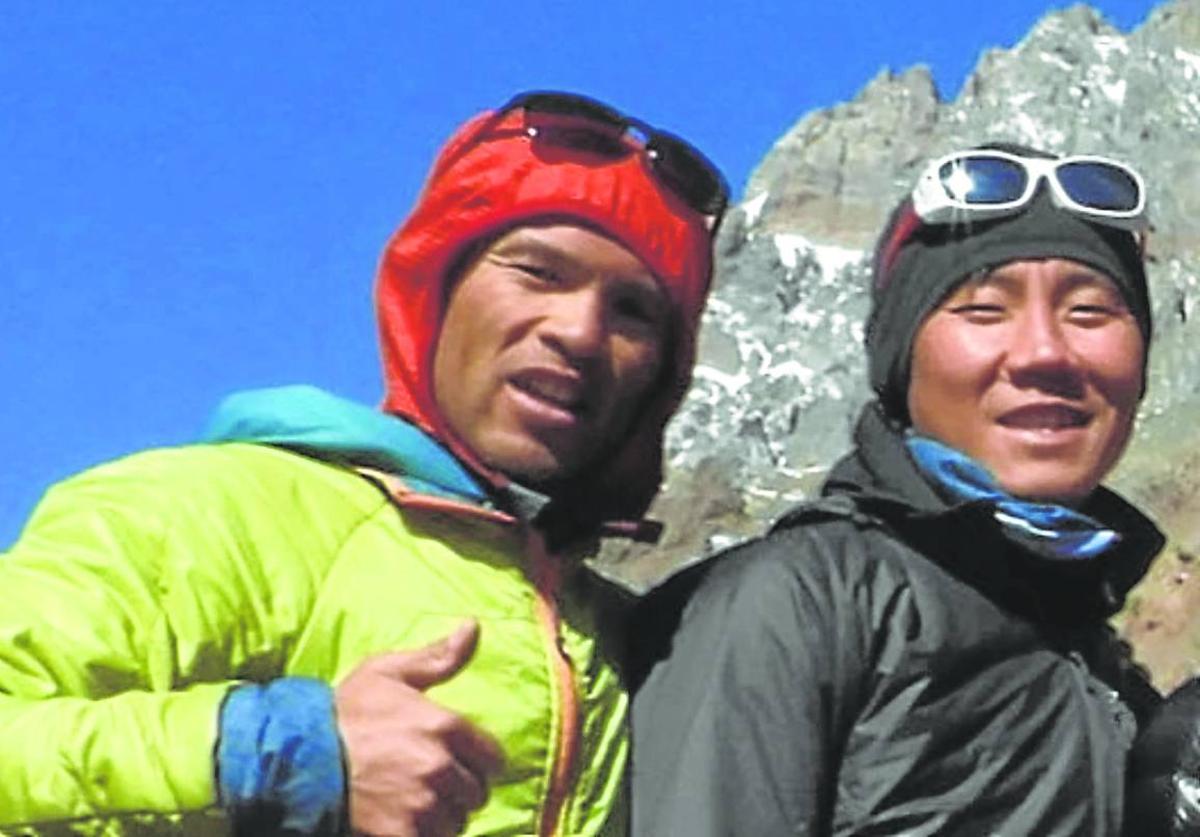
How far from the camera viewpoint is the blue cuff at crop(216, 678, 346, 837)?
4602 millimetres

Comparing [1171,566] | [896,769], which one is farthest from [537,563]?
[1171,566]

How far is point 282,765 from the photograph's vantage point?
4.61 m

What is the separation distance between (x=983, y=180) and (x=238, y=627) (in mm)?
2167

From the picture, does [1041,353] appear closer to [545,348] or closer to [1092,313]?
[1092,313]

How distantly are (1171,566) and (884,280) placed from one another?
301 ft

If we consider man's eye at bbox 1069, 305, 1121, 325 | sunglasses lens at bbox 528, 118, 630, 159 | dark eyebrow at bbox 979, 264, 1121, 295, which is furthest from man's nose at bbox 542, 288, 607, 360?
man's eye at bbox 1069, 305, 1121, 325

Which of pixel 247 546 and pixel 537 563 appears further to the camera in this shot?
pixel 537 563

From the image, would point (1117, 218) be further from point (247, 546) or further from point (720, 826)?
point (247, 546)

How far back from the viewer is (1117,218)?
6.09 m

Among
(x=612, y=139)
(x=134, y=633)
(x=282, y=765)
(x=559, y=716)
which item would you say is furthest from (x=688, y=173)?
(x=282, y=765)

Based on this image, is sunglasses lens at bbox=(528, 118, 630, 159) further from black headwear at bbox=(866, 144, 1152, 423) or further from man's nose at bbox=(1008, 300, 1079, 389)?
man's nose at bbox=(1008, 300, 1079, 389)

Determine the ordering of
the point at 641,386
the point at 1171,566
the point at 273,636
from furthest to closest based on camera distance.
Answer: the point at 1171,566
the point at 641,386
the point at 273,636

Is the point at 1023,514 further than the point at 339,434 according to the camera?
Yes

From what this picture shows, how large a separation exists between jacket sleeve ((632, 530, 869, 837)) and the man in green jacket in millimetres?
119
